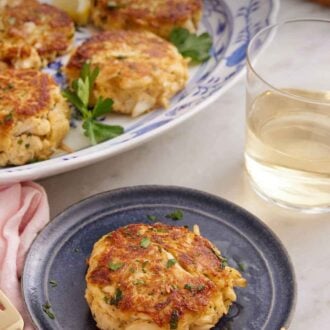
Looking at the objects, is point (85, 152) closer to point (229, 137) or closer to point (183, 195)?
point (183, 195)

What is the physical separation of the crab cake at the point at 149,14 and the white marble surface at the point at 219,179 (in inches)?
14.7

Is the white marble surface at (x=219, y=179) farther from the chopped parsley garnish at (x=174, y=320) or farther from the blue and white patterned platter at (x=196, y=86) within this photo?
the chopped parsley garnish at (x=174, y=320)

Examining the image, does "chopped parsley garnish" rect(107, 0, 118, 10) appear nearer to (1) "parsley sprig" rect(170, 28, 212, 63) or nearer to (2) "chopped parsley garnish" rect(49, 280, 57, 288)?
(1) "parsley sprig" rect(170, 28, 212, 63)

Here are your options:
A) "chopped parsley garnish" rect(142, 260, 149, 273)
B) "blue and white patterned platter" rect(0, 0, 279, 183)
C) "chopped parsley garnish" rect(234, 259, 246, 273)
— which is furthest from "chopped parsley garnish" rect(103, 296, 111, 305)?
"blue and white patterned platter" rect(0, 0, 279, 183)

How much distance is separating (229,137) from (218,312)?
3.32 ft

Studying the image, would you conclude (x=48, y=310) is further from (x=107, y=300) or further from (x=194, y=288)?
(x=194, y=288)

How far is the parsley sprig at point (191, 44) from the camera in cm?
300

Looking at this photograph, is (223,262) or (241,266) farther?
(241,266)

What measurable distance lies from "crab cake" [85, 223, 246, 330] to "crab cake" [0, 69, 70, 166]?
51cm

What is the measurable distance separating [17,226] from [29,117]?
364mm

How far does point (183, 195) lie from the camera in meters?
2.32

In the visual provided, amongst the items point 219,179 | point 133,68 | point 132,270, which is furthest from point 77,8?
point 132,270

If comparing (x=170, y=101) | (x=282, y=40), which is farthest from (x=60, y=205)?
(x=282, y=40)

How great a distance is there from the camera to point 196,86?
2838mm
